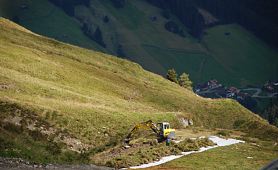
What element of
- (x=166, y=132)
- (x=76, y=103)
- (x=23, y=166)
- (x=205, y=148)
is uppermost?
(x=76, y=103)

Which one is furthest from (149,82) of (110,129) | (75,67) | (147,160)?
(147,160)

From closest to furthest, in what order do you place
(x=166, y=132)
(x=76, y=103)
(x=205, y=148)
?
1. (x=166, y=132)
2. (x=205, y=148)
3. (x=76, y=103)

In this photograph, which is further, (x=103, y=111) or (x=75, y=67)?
(x=75, y=67)

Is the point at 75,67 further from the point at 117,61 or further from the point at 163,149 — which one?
the point at 163,149

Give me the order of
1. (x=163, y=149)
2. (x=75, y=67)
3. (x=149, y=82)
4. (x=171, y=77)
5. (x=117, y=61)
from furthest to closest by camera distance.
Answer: (x=171, y=77)
(x=117, y=61)
(x=149, y=82)
(x=75, y=67)
(x=163, y=149)

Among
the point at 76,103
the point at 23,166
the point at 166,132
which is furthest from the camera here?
the point at 76,103

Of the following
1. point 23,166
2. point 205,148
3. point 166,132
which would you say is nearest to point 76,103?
point 166,132

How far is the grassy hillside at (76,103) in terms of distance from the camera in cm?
Answer: 5422

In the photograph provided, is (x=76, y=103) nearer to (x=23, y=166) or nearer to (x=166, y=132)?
(x=166, y=132)

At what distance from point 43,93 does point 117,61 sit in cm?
6003

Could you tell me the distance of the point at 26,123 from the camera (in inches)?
2183

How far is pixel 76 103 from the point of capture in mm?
71188

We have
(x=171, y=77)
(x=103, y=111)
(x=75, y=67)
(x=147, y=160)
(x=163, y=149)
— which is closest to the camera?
(x=147, y=160)

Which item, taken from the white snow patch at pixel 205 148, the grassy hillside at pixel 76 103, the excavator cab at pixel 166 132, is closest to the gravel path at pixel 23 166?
the grassy hillside at pixel 76 103
